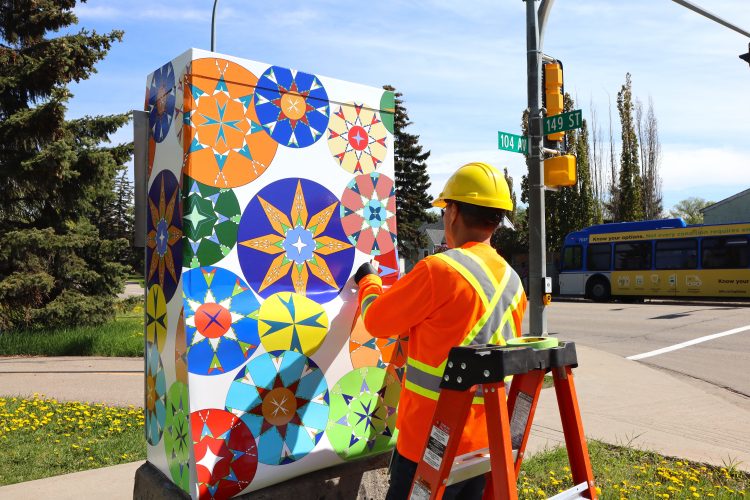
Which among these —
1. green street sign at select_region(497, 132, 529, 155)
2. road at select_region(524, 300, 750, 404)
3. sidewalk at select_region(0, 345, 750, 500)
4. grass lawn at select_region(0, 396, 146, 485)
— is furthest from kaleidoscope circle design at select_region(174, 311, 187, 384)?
road at select_region(524, 300, 750, 404)

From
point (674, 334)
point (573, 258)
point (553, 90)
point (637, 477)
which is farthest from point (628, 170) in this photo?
point (637, 477)

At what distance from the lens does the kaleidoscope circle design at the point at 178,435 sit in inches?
110

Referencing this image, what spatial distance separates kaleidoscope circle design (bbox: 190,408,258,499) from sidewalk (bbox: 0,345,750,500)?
1694mm

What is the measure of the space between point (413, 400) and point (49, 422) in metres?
5.51

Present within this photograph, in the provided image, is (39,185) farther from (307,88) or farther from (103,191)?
(307,88)

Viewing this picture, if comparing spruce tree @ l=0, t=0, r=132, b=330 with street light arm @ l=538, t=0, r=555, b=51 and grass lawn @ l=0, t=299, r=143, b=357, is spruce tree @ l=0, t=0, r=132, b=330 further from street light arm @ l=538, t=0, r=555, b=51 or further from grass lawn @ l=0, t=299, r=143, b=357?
street light arm @ l=538, t=0, r=555, b=51

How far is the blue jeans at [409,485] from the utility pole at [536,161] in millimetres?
6608

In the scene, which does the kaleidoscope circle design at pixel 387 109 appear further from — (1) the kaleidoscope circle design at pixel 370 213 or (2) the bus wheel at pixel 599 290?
(2) the bus wheel at pixel 599 290

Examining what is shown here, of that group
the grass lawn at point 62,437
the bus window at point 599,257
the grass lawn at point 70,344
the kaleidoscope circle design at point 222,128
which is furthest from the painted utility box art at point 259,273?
the bus window at point 599,257

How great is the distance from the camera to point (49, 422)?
21.8 ft

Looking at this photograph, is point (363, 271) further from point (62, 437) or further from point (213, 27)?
point (213, 27)

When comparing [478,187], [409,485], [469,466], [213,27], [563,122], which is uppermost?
[213,27]

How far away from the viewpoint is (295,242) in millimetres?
3111

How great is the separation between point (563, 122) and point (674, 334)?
802 cm
